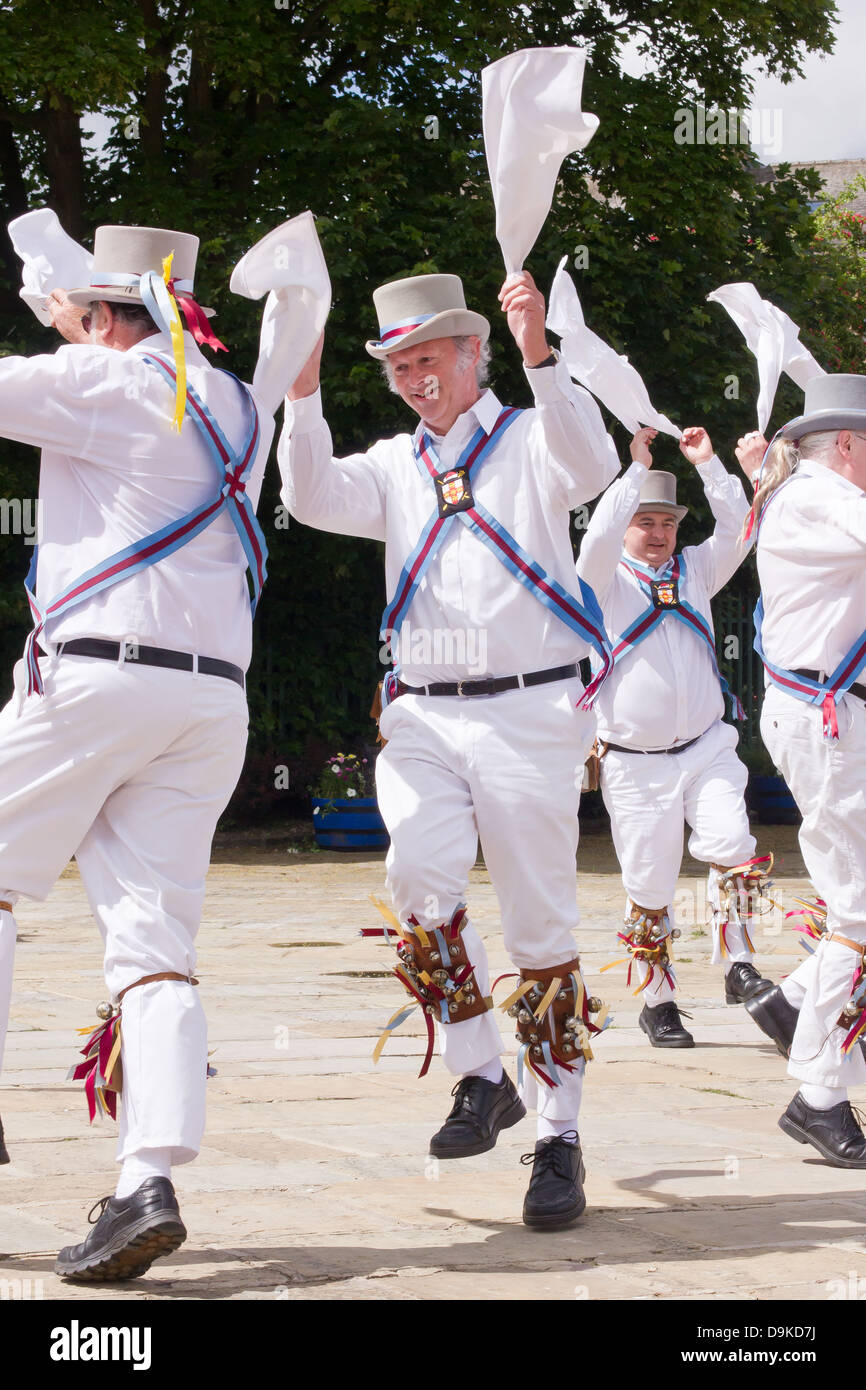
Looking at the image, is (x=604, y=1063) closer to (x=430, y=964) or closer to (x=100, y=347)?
(x=430, y=964)

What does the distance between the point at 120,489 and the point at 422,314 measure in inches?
49.1

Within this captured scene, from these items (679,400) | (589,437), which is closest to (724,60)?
(679,400)

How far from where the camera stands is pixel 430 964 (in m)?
4.51

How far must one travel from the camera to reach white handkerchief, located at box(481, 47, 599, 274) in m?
4.25

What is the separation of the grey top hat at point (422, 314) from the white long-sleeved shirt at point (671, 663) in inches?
99.2

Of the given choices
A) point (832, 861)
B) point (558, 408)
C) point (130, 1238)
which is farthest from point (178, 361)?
point (832, 861)

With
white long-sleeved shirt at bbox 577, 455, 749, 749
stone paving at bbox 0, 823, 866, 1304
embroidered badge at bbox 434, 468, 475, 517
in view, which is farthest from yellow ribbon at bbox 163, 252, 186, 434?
white long-sleeved shirt at bbox 577, 455, 749, 749

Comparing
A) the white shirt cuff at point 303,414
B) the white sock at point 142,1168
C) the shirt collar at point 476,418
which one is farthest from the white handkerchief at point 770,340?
the white sock at point 142,1168

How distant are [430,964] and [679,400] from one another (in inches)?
481

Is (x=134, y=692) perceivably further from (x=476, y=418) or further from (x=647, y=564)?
(x=647, y=564)

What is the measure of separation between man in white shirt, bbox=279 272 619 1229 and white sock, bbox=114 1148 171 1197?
1.03 metres

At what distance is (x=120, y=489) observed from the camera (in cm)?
387

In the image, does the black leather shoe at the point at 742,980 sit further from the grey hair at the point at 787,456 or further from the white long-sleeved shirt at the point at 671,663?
the grey hair at the point at 787,456
